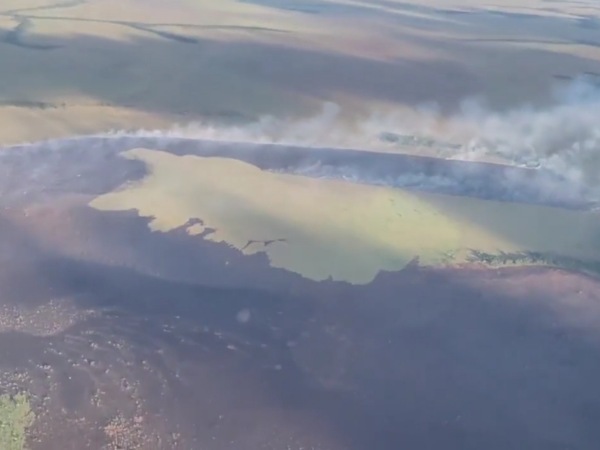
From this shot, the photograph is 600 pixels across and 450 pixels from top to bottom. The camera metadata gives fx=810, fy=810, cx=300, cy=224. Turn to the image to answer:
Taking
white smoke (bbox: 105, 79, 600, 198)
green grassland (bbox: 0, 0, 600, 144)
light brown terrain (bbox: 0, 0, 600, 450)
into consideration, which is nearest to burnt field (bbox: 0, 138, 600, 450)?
light brown terrain (bbox: 0, 0, 600, 450)

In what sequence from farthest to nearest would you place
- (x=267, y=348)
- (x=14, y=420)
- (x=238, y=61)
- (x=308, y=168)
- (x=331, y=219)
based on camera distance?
(x=238, y=61) < (x=308, y=168) < (x=331, y=219) < (x=267, y=348) < (x=14, y=420)

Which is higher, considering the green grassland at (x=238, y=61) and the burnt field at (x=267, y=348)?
the green grassland at (x=238, y=61)

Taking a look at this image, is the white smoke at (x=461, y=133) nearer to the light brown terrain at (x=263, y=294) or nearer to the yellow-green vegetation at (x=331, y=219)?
the light brown terrain at (x=263, y=294)

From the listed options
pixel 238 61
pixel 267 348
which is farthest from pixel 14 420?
pixel 238 61

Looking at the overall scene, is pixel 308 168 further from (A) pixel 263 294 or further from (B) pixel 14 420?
(B) pixel 14 420

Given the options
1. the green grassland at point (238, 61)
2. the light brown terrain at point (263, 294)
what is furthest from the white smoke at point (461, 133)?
the green grassland at point (238, 61)

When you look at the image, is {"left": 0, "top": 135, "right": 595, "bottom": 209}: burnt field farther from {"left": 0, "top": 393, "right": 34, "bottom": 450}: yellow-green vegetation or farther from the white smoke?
{"left": 0, "top": 393, "right": 34, "bottom": 450}: yellow-green vegetation
